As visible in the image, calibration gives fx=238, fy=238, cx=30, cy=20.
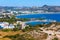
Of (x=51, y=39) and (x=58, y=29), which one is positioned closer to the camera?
(x=51, y=39)

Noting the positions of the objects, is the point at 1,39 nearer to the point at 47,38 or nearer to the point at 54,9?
the point at 47,38

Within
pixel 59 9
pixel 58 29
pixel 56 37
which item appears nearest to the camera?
pixel 56 37

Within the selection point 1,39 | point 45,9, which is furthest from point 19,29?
point 45,9

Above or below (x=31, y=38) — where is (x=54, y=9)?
below

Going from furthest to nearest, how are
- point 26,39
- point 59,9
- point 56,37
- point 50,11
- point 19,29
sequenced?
1. point 59,9
2. point 50,11
3. point 19,29
4. point 56,37
5. point 26,39

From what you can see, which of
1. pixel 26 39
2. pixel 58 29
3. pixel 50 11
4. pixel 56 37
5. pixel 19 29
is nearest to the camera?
pixel 26 39

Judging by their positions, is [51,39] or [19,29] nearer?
[51,39]

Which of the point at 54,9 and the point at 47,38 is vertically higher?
the point at 47,38

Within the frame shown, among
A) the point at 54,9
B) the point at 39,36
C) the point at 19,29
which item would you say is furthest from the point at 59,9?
the point at 39,36

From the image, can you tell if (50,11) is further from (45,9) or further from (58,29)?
(58,29)
